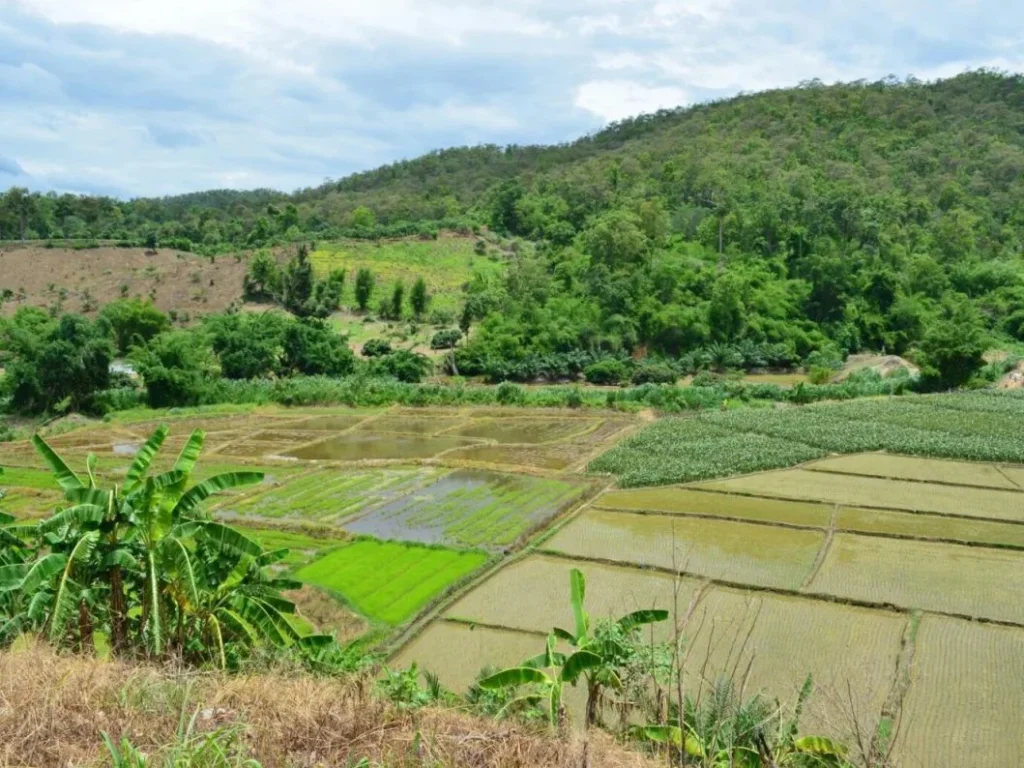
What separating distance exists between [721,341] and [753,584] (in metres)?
41.5

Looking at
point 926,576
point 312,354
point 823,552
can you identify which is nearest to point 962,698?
point 926,576

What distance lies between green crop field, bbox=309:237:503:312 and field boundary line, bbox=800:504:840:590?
1802 inches

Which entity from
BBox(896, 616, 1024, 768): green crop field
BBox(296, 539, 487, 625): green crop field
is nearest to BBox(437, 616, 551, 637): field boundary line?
BBox(296, 539, 487, 625): green crop field

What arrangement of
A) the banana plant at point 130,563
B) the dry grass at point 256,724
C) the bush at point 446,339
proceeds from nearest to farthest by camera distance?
the dry grass at point 256,724
the banana plant at point 130,563
the bush at point 446,339

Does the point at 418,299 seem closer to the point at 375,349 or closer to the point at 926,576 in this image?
the point at 375,349

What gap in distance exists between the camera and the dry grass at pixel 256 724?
7.07 m

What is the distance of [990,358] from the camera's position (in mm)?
55594

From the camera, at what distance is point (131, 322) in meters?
57.5

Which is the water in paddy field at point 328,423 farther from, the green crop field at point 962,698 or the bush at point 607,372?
the green crop field at point 962,698

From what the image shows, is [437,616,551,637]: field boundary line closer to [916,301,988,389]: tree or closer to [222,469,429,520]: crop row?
[222,469,429,520]: crop row

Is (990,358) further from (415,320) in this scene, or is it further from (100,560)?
(100,560)

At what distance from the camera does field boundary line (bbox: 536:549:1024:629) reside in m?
16.5

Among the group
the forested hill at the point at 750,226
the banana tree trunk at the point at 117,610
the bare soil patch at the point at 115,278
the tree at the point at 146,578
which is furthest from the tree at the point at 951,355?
the bare soil patch at the point at 115,278

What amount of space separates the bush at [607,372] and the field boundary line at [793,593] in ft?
103
